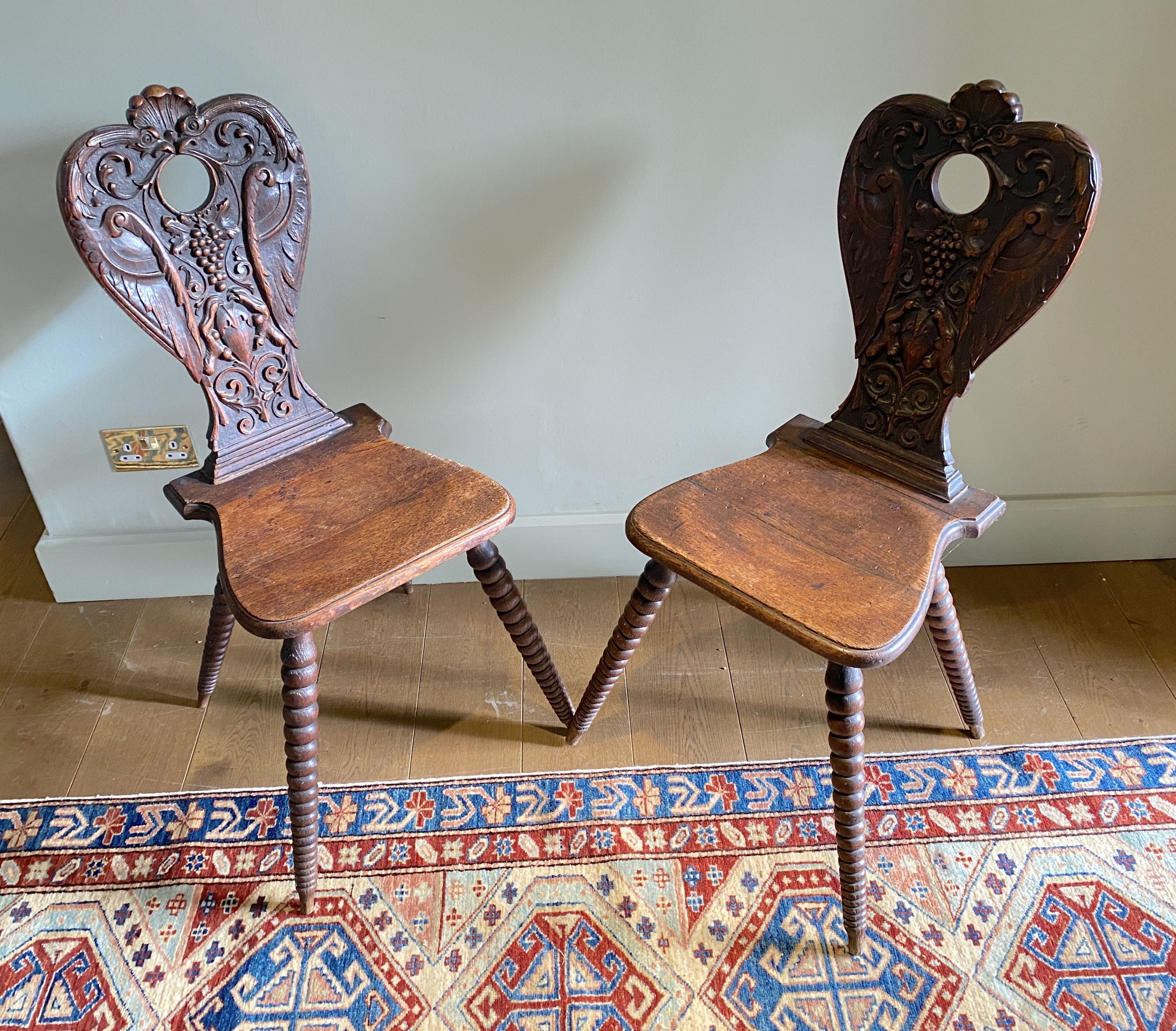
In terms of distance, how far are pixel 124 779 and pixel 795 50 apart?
1.59m

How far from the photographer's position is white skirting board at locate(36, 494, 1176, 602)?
1.82 m

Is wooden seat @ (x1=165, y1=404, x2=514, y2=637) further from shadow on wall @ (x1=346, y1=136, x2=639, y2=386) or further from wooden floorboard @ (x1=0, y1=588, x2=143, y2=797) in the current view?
wooden floorboard @ (x1=0, y1=588, x2=143, y2=797)

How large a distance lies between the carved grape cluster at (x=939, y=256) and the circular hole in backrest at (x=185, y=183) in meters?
1.06

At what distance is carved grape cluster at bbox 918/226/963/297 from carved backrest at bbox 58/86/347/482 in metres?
0.90

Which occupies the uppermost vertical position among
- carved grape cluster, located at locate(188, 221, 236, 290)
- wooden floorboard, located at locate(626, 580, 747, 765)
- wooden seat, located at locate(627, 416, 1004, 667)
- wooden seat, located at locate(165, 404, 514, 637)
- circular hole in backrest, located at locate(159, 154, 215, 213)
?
circular hole in backrest, located at locate(159, 154, 215, 213)

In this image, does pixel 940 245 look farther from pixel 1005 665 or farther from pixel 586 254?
pixel 1005 665

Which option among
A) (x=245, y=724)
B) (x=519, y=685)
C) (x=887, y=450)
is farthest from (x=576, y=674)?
(x=887, y=450)

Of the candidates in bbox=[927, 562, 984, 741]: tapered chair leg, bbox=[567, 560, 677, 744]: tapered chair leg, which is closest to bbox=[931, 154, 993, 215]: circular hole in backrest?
bbox=[927, 562, 984, 741]: tapered chair leg

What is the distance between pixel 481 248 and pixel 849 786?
101cm

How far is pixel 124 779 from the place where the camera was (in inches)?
60.1

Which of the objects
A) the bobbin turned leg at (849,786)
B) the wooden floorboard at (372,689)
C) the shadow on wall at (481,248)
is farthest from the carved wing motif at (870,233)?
the wooden floorboard at (372,689)

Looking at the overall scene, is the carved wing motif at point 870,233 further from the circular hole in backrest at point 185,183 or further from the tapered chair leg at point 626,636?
the circular hole in backrest at point 185,183

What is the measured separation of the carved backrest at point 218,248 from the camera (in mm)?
1202

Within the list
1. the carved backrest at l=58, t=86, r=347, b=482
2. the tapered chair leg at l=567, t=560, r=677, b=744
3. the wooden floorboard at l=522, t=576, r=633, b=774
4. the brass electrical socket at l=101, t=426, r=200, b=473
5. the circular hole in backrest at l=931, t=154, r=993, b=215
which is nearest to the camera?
the carved backrest at l=58, t=86, r=347, b=482
